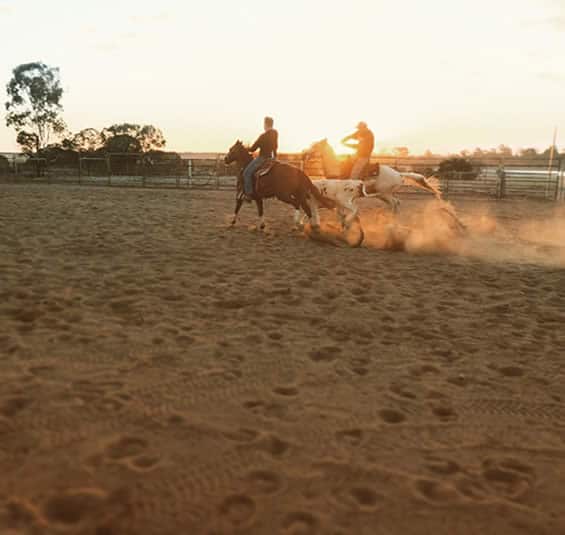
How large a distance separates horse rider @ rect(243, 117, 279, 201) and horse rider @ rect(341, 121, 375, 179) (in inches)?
55.6

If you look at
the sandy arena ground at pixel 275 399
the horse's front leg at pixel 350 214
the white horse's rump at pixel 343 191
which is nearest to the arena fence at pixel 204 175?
the white horse's rump at pixel 343 191

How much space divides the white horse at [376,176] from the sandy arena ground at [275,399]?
12.3 ft

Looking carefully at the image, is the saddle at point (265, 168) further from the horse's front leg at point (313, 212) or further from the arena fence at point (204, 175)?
the arena fence at point (204, 175)

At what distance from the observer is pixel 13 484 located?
2.13 metres

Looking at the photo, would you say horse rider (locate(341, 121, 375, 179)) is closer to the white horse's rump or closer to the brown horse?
the white horse's rump

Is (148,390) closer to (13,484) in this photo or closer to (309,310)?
(13,484)

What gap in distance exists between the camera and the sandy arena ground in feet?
6.88

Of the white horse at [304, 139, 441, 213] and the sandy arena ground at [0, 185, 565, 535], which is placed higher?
the white horse at [304, 139, 441, 213]

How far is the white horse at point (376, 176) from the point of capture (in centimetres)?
992

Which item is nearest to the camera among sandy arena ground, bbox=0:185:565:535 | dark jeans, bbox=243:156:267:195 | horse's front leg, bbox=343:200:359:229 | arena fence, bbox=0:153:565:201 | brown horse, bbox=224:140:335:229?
sandy arena ground, bbox=0:185:565:535

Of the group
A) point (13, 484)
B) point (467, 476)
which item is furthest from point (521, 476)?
point (13, 484)

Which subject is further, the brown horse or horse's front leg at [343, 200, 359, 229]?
the brown horse

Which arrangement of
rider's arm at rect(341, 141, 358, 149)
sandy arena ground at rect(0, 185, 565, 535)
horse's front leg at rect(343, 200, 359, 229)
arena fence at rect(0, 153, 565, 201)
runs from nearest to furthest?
sandy arena ground at rect(0, 185, 565, 535) < horse's front leg at rect(343, 200, 359, 229) < rider's arm at rect(341, 141, 358, 149) < arena fence at rect(0, 153, 565, 201)

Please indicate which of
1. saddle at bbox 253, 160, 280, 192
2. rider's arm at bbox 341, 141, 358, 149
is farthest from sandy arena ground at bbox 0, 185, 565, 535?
rider's arm at bbox 341, 141, 358, 149
